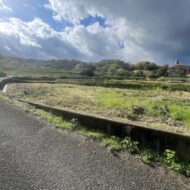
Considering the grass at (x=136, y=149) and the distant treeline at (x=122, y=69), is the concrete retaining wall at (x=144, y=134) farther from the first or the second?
the distant treeline at (x=122, y=69)

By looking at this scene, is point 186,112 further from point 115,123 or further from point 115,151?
point 115,151

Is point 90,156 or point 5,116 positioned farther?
point 5,116

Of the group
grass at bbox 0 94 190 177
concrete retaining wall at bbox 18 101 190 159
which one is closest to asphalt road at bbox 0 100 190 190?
grass at bbox 0 94 190 177

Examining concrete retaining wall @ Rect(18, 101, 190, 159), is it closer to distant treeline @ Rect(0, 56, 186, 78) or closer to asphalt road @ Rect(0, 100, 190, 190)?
asphalt road @ Rect(0, 100, 190, 190)

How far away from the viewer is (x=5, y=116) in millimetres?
7816

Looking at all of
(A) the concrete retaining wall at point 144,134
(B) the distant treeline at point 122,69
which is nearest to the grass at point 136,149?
(A) the concrete retaining wall at point 144,134

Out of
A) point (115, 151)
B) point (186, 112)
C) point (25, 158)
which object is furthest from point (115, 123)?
point (186, 112)

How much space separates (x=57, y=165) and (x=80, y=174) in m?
0.54

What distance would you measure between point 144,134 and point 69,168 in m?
2.25

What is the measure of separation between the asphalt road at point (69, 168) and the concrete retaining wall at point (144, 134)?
0.91 m

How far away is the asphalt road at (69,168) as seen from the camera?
3.69 m

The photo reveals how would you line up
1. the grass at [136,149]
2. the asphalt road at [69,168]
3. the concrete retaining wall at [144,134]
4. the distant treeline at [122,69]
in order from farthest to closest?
1. the distant treeline at [122,69]
2. the concrete retaining wall at [144,134]
3. the grass at [136,149]
4. the asphalt road at [69,168]

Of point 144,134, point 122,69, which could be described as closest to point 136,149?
point 144,134

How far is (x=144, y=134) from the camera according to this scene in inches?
219
